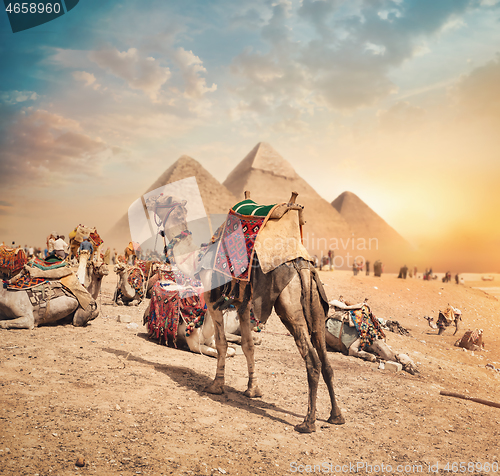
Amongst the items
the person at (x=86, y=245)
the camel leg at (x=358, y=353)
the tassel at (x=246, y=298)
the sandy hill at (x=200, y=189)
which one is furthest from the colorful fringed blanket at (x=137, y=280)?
the sandy hill at (x=200, y=189)

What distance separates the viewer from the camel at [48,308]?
220 inches

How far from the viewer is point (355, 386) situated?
17.1 ft

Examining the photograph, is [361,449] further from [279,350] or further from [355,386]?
[279,350]

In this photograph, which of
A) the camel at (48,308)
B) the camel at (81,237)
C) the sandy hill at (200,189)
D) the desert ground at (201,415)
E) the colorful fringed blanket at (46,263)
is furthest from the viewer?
the sandy hill at (200,189)

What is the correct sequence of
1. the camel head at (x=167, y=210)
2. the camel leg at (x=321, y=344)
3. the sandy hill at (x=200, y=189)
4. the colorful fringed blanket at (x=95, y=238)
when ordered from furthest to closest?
1. the sandy hill at (x=200, y=189)
2. the colorful fringed blanket at (x=95, y=238)
3. the camel head at (x=167, y=210)
4. the camel leg at (x=321, y=344)

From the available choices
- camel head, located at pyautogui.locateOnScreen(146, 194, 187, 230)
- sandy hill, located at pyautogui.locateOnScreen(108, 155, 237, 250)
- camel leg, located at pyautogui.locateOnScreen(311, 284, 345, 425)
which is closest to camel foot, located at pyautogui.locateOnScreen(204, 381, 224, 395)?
camel leg, located at pyautogui.locateOnScreen(311, 284, 345, 425)

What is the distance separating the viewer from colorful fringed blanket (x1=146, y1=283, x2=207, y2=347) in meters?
5.93

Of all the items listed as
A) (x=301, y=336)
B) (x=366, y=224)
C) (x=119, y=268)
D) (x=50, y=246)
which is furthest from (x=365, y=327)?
(x=366, y=224)

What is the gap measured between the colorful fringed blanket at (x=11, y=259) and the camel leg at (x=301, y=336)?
566 inches

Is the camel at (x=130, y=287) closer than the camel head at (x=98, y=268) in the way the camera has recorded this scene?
No

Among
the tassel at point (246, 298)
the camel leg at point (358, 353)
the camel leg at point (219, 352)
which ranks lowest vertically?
the camel leg at point (358, 353)

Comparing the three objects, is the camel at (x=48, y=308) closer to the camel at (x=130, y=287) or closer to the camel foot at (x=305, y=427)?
the camel at (x=130, y=287)

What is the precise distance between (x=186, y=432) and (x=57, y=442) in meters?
1.01

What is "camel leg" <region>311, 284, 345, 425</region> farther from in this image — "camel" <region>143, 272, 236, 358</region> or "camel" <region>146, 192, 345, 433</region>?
"camel" <region>143, 272, 236, 358</region>
